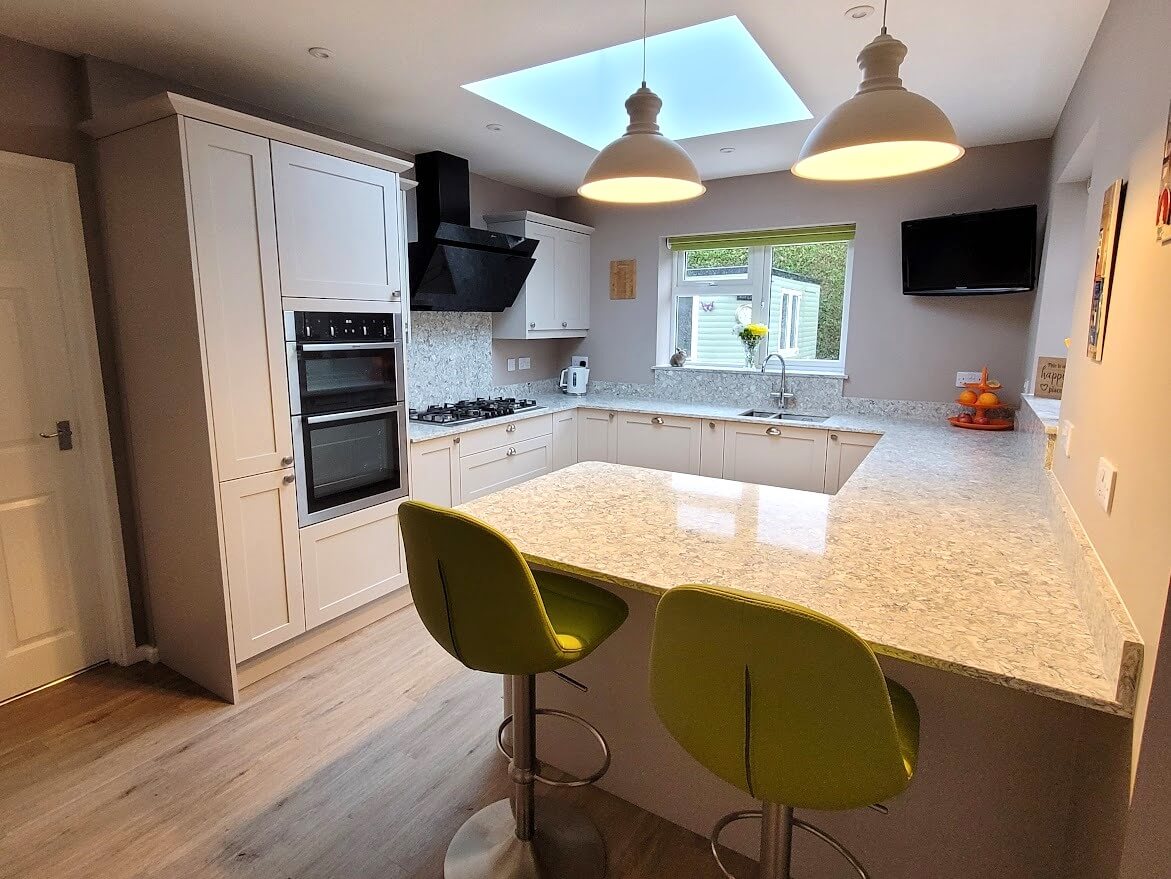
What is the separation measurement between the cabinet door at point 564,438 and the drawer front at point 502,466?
0.30 ft

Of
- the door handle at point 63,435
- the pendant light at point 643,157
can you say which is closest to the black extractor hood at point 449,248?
the door handle at point 63,435

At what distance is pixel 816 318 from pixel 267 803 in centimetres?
411

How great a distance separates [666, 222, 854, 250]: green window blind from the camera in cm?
409

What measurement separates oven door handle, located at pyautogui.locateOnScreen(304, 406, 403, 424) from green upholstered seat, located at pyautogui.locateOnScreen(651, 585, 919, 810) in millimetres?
2063

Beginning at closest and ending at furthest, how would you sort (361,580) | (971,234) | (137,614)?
(137,614) < (361,580) < (971,234)

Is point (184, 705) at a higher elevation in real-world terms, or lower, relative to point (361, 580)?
lower

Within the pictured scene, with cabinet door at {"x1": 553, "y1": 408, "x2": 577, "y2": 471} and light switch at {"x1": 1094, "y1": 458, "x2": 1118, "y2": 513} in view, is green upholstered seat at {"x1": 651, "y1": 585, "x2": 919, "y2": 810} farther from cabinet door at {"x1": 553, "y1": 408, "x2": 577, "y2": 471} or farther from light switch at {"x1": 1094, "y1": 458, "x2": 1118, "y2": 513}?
cabinet door at {"x1": 553, "y1": 408, "x2": 577, "y2": 471}

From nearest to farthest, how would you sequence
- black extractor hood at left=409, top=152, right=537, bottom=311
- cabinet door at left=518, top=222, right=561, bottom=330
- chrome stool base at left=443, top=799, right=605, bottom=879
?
1. chrome stool base at left=443, top=799, right=605, bottom=879
2. black extractor hood at left=409, top=152, right=537, bottom=311
3. cabinet door at left=518, top=222, right=561, bottom=330

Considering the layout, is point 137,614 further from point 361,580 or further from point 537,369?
point 537,369

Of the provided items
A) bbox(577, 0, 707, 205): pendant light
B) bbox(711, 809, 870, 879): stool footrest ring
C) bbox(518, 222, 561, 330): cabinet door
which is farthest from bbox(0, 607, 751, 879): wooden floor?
bbox(518, 222, 561, 330): cabinet door

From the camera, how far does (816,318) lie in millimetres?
4410

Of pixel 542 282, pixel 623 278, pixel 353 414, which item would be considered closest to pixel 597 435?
pixel 542 282

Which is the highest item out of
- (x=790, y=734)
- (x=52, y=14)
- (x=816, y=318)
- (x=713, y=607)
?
(x=52, y=14)

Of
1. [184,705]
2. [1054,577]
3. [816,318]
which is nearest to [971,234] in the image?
[816,318]
